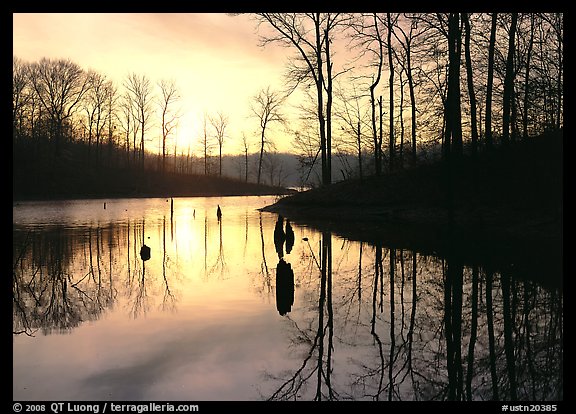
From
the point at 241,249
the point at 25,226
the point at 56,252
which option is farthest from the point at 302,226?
the point at 25,226

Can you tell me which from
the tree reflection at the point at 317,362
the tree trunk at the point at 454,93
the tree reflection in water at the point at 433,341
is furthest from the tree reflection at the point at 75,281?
the tree trunk at the point at 454,93

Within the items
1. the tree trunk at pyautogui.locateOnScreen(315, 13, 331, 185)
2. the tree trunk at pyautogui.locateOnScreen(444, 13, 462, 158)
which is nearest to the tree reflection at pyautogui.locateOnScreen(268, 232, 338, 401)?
Result: the tree trunk at pyautogui.locateOnScreen(444, 13, 462, 158)

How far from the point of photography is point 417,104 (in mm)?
38219

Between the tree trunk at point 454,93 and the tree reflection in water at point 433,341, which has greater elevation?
the tree trunk at point 454,93

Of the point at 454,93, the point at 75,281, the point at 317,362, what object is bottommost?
the point at 317,362

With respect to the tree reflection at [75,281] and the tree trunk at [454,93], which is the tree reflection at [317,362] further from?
the tree trunk at [454,93]

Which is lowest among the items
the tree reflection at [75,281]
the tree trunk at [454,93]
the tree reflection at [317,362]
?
the tree reflection at [317,362]

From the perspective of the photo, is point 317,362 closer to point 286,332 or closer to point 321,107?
point 286,332

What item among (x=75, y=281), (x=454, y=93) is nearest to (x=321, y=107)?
(x=454, y=93)

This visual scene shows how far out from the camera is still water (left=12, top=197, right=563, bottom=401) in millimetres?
5273

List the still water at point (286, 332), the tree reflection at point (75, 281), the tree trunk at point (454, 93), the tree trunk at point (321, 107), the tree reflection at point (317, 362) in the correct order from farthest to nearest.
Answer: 1. the tree trunk at point (321, 107)
2. the tree trunk at point (454, 93)
3. the tree reflection at point (75, 281)
4. the still water at point (286, 332)
5. the tree reflection at point (317, 362)

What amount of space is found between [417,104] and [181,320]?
34.9m

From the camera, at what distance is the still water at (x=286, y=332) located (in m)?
5.27

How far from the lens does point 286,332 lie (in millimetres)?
7238
